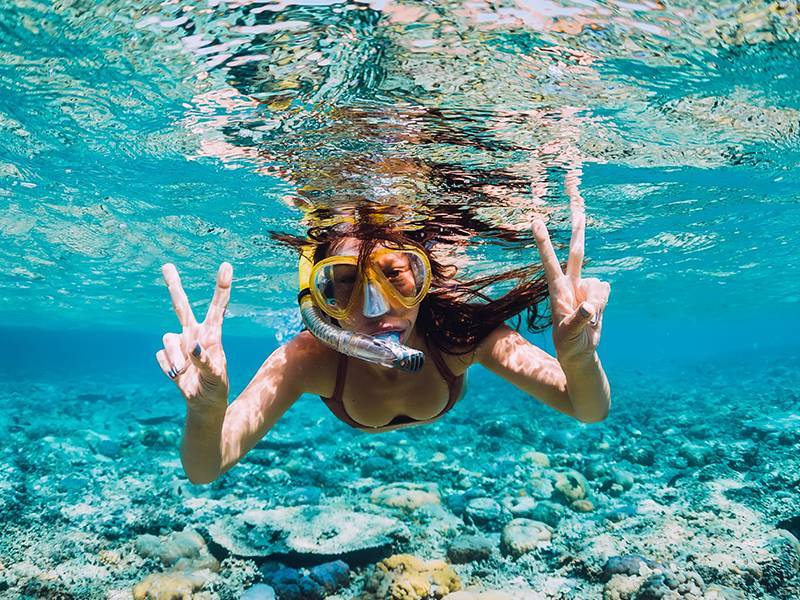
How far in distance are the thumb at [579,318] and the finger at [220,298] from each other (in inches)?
81.8

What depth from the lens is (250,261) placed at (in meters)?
18.1

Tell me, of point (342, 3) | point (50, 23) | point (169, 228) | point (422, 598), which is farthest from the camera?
point (169, 228)

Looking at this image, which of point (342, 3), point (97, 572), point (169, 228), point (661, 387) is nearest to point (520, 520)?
point (97, 572)

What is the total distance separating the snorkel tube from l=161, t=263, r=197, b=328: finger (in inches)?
34.5

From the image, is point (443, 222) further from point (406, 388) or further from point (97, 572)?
point (97, 572)

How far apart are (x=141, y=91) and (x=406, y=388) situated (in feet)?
16.2

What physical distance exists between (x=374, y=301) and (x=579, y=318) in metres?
1.55

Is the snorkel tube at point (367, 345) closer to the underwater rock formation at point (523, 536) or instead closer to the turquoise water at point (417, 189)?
the turquoise water at point (417, 189)

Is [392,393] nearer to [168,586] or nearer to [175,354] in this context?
[175,354]

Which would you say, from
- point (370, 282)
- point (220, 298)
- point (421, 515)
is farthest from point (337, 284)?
point (421, 515)

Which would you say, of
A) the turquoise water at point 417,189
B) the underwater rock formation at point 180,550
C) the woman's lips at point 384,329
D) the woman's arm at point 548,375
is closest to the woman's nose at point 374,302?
the woman's lips at point 384,329

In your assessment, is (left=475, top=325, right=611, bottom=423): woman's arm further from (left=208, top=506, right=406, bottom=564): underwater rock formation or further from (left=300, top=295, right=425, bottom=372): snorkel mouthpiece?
(left=208, top=506, right=406, bottom=564): underwater rock formation

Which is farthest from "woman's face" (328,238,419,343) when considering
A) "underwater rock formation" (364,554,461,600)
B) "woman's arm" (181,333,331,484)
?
"underwater rock formation" (364,554,461,600)

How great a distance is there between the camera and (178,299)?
322 centimetres
